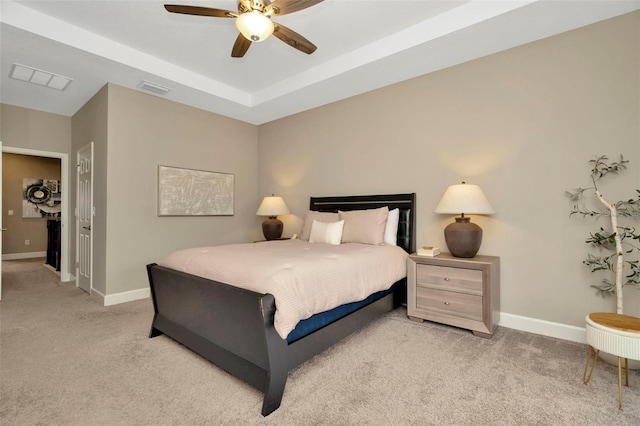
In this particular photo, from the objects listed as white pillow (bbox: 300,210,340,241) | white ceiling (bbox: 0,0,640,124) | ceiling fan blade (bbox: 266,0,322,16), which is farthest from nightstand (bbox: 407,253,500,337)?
ceiling fan blade (bbox: 266,0,322,16)

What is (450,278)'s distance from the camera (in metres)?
→ 2.82

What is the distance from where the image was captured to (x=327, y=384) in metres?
1.92

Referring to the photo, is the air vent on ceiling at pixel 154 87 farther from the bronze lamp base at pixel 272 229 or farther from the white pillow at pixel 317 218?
the white pillow at pixel 317 218

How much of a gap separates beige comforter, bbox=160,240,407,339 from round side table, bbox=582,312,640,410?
146cm

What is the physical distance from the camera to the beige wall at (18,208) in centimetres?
699

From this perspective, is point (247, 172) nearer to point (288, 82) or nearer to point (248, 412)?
point (288, 82)

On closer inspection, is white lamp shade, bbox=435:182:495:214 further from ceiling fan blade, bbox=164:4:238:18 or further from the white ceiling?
ceiling fan blade, bbox=164:4:238:18

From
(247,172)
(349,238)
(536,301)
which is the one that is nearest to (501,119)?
(536,301)

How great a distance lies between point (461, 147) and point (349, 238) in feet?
5.22

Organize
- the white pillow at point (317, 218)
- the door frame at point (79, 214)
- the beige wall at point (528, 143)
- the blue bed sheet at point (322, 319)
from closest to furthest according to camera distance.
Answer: the blue bed sheet at point (322, 319) → the beige wall at point (528, 143) → the white pillow at point (317, 218) → the door frame at point (79, 214)

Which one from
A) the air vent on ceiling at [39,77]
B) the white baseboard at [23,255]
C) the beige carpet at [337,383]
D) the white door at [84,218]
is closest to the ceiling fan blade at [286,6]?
the beige carpet at [337,383]

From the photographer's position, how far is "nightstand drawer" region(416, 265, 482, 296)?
269 centimetres

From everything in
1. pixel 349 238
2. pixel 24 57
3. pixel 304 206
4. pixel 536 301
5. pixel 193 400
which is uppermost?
pixel 24 57

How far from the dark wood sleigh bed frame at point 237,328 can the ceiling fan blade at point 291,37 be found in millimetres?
1996
